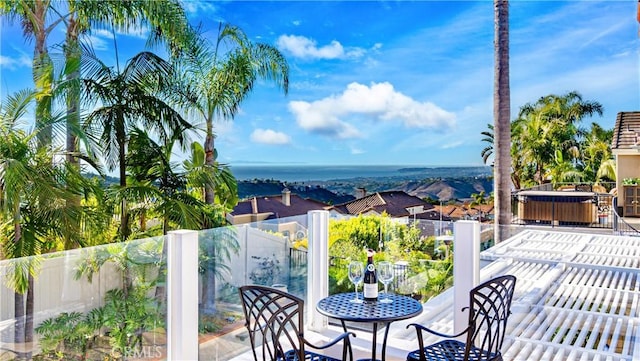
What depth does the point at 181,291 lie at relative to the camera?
105 inches

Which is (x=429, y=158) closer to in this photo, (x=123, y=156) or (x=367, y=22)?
(x=367, y=22)

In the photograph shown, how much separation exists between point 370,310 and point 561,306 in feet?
7.93

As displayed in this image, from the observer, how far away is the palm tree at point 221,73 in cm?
830

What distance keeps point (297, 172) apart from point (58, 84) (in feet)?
57.6

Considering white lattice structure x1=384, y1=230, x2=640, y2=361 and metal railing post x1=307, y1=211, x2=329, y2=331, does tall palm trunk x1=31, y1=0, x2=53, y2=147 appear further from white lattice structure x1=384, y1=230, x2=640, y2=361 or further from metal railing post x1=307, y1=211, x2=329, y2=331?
white lattice structure x1=384, y1=230, x2=640, y2=361

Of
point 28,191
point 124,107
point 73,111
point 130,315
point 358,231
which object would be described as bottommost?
point 130,315

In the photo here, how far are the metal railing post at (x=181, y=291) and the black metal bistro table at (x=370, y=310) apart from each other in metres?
0.72

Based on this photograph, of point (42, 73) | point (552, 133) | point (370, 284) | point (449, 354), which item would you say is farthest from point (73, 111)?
point (552, 133)

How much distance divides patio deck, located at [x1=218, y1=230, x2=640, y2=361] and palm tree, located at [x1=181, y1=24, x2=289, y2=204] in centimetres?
475

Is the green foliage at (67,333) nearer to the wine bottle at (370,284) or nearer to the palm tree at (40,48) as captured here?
the wine bottle at (370,284)

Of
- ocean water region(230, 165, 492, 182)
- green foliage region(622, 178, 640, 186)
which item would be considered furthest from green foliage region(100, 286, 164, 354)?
ocean water region(230, 165, 492, 182)

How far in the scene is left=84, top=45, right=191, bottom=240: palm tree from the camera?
6.57m

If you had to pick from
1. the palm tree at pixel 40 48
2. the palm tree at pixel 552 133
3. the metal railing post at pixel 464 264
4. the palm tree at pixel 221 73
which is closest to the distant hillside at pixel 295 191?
Result: the palm tree at pixel 552 133

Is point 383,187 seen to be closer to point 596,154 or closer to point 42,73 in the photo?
point 596,154
